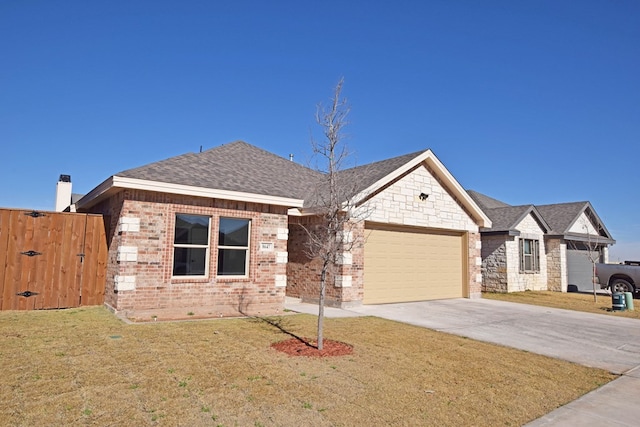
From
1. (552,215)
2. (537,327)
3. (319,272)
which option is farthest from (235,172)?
(552,215)

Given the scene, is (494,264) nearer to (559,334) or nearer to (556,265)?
(556,265)

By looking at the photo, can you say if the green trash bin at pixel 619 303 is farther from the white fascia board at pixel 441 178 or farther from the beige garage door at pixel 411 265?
the beige garage door at pixel 411 265

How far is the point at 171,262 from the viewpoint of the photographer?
10438 mm

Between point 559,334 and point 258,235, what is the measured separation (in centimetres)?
843

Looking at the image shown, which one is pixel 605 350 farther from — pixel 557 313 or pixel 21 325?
pixel 21 325

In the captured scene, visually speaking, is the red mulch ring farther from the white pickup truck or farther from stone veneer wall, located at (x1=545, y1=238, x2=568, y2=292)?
stone veneer wall, located at (x1=545, y1=238, x2=568, y2=292)

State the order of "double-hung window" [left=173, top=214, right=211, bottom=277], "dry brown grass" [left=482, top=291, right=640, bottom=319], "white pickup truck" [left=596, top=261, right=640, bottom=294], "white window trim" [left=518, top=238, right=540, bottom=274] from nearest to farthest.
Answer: "double-hung window" [left=173, top=214, right=211, bottom=277] → "dry brown grass" [left=482, top=291, right=640, bottom=319] → "white pickup truck" [left=596, top=261, right=640, bottom=294] → "white window trim" [left=518, top=238, right=540, bottom=274]

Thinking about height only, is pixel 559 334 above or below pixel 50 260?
below

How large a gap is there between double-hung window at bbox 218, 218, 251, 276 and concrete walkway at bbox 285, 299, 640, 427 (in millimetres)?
2384

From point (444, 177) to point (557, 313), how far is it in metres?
6.31

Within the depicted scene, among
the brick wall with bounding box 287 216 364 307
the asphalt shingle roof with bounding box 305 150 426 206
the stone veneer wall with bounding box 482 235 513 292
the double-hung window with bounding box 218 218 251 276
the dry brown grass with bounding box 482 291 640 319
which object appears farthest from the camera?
the stone veneer wall with bounding box 482 235 513 292

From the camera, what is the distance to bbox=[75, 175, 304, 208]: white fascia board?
9.73m

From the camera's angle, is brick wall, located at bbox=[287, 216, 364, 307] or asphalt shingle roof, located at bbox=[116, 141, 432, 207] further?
brick wall, located at bbox=[287, 216, 364, 307]

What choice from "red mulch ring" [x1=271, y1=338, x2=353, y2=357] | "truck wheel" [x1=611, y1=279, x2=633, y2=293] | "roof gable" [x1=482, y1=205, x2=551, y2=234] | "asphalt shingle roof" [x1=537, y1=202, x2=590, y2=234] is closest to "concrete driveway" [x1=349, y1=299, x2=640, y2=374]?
"red mulch ring" [x1=271, y1=338, x2=353, y2=357]
